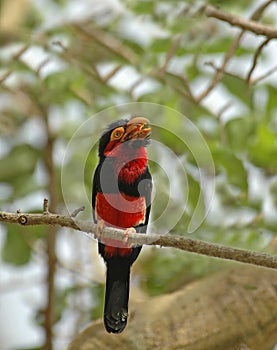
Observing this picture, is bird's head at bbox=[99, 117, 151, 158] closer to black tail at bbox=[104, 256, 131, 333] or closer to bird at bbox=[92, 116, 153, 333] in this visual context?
bird at bbox=[92, 116, 153, 333]

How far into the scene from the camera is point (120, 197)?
1151 mm

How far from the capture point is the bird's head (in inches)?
40.9

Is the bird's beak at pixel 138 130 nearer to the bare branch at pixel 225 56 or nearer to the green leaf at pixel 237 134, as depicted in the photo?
the bare branch at pixel 225 56

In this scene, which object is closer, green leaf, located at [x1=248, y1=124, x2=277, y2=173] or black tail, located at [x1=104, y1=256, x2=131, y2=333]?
black tail, located at [x1=104, y1=256, x2=131, y2=333]

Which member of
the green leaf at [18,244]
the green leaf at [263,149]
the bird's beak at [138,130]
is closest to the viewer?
the bird's beak at [138,130]

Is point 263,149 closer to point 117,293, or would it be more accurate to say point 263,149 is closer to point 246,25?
point 246,25

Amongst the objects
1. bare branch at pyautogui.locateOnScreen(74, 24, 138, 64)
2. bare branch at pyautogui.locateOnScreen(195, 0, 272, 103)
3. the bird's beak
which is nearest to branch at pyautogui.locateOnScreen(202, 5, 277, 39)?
bare branch at pyautogui.locateOnScreen(195, 0, 272, 103)

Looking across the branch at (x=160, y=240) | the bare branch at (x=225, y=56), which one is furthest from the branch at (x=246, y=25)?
the branch at (x=160, y=240)

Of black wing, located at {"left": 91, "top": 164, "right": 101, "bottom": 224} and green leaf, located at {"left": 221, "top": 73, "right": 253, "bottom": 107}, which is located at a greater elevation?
black wing, located at {"left": 91, "top": 164, "right": 101, "bottom": 224}

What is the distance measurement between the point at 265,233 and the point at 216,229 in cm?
17

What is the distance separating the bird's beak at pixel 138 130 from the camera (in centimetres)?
104

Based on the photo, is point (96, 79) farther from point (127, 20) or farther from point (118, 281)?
point (118, 281)

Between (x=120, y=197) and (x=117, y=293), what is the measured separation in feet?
0.47

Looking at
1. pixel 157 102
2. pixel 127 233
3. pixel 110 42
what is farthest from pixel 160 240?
pixel 110 42
